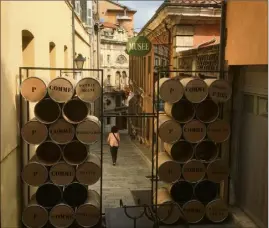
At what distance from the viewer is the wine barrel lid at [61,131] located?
6621 millimetres

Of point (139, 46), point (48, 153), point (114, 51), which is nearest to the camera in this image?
point (48, 153)

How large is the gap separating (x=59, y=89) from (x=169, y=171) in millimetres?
2263

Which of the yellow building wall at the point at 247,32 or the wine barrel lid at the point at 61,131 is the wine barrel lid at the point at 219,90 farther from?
the wine barrel lid at the point at 61,131

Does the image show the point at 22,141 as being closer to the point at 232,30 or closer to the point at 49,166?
the point at 49,166

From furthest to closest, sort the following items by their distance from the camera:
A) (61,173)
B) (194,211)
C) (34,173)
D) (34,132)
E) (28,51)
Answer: (28,51)
(194,211)
(61,173)
(34,173)
(34,132)

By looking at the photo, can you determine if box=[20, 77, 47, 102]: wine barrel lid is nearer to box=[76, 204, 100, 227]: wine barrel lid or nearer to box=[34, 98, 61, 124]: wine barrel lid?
box=[34, 98, 61, 124]: wine barrel lid

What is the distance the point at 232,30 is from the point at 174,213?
3.34 metres

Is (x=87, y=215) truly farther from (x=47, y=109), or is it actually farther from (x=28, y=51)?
(x=28, y=51)

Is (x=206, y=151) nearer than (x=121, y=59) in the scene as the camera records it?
Yes

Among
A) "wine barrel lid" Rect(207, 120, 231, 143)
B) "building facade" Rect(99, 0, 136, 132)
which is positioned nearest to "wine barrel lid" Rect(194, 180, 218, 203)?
"wine barrel lid" Rect(207, 120, 231, 143)

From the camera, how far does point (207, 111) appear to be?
7.42m

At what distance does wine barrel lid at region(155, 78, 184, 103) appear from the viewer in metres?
6.93

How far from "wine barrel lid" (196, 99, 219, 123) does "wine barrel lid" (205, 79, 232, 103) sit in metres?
0.18

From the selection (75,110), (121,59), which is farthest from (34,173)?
(121,59)
